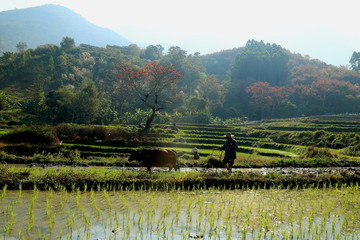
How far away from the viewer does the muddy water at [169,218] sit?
22.0ft

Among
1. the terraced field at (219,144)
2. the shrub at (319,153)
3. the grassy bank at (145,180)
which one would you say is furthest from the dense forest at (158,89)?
the grassy bank at (145,180)

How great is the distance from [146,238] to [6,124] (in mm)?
34220

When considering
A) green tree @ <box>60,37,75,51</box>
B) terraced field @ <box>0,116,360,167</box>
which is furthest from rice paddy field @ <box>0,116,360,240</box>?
green tree @ <box>60,37,75,51</box>

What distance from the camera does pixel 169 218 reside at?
7816 millimetres

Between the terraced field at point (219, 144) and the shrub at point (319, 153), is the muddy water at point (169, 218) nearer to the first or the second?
the terraced field at point (219, 144)

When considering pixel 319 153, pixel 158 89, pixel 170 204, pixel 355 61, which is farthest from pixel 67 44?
pixel 355 61

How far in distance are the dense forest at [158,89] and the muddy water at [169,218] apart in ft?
97.4

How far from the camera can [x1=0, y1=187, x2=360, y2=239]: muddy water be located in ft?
22.0

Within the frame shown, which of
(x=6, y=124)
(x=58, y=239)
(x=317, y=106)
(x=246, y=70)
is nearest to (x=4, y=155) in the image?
(x=58, y=239)

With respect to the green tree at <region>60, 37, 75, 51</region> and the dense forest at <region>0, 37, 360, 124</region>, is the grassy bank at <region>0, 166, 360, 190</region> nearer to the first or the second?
the dense forest at <region>0, 37, 360, 124</region>

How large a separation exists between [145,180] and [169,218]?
404 centimetres

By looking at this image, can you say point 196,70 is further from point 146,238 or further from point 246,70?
point 146,238

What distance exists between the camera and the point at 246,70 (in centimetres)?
9456

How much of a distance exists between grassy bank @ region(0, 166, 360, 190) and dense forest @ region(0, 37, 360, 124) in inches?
1051
